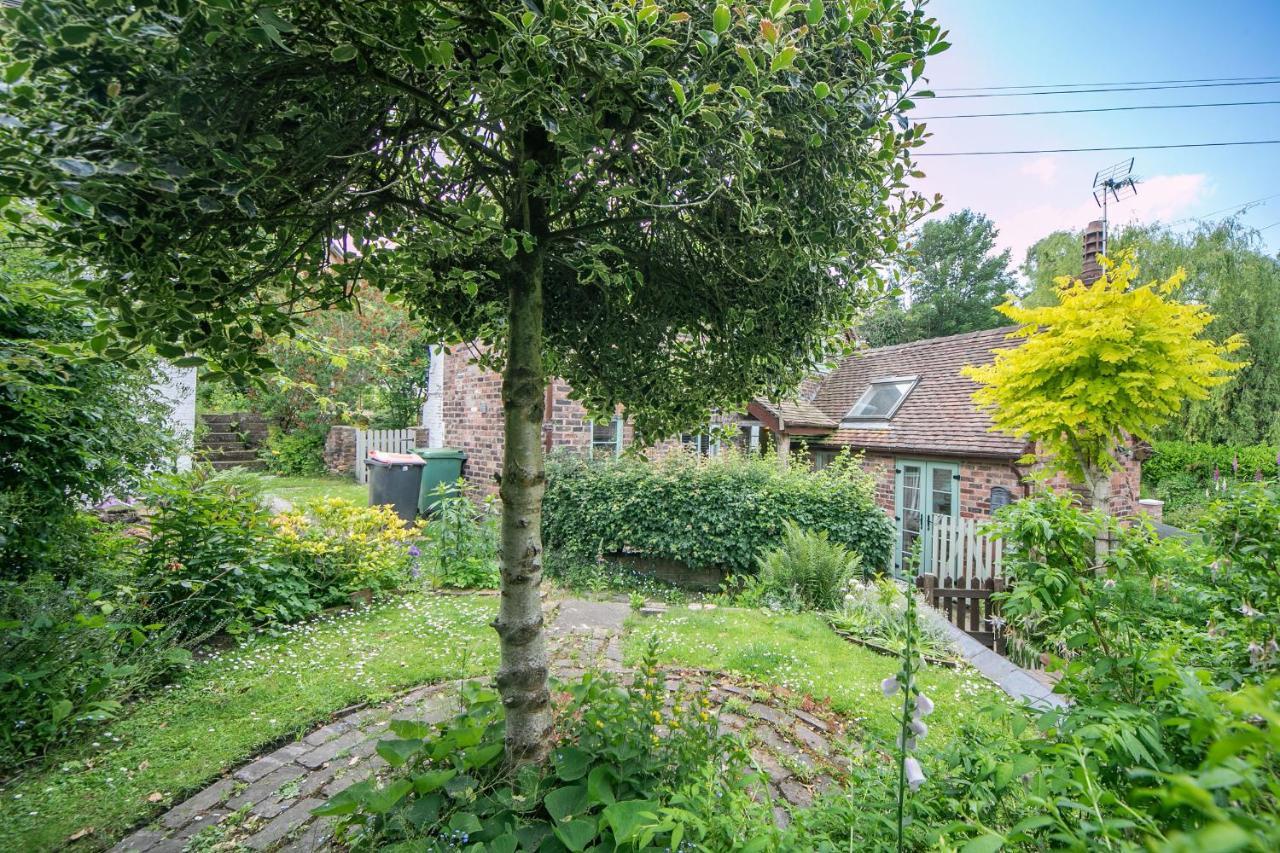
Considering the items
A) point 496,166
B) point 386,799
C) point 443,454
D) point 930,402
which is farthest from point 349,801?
point 930,402

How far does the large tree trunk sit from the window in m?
5.93

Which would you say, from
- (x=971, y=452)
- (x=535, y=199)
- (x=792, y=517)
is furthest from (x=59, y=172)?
(x=971, y=452)

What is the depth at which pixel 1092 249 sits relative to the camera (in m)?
8.20

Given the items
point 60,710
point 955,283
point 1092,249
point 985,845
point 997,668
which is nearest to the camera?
point 985,845

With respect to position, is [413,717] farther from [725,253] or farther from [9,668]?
[725,253]

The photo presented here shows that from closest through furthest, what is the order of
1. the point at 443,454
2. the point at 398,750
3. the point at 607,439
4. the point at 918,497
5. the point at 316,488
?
1. the point at 398,750
2. the point at 607,439
3. the point at 443,454
4. the point at 918,497
5. the point at 316,488

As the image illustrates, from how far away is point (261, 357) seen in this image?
68.7 inches

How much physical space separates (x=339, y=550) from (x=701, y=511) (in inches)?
159

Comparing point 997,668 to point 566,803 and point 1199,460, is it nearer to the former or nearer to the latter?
point 566,803

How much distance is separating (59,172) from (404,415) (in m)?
14.6

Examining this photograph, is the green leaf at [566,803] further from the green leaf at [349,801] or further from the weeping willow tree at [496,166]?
the green leaf at [349,801]

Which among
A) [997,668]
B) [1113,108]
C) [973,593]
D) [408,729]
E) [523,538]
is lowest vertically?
[997,668]

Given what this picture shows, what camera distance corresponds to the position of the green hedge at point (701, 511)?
6852 mm

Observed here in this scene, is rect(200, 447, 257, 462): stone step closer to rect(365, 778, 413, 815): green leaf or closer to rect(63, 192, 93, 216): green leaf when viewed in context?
rect(365, 778, 413, 815): green leaf
